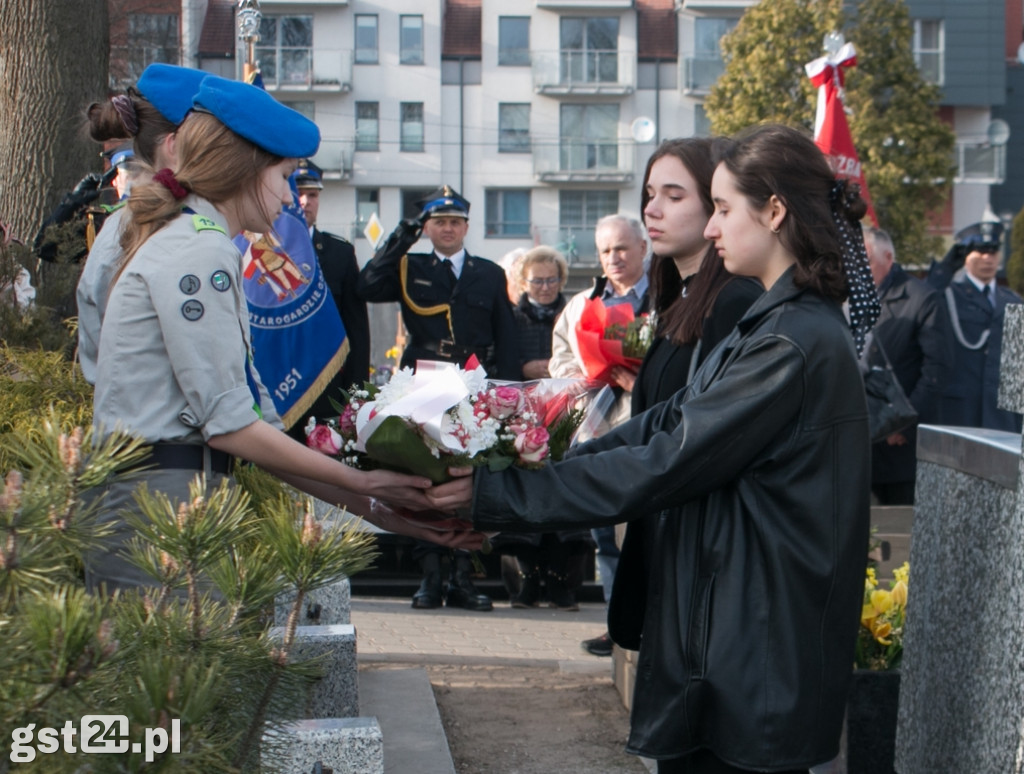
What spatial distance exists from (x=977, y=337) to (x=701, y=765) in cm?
786

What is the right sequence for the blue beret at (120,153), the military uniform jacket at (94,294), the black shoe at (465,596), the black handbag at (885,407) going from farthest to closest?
the black shoe at (465,596) → the black handbag at (885,407) → the blue beret at (120,153) → the military uniform jacket at (94,294)

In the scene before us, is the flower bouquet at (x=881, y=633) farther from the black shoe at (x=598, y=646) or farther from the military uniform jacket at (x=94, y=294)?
the military uniform jacket at (x=94, y=294)

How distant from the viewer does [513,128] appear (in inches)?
1857

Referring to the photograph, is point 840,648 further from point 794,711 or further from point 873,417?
point 873,417

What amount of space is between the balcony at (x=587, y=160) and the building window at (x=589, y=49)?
2.33m

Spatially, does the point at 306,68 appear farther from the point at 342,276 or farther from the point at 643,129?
the point at 342,276

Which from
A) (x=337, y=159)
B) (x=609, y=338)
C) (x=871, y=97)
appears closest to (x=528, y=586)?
(x=609, y=338)

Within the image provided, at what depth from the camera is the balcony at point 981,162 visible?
44.8 meters

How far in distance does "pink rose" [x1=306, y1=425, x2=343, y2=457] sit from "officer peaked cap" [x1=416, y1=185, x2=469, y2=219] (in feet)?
16.2

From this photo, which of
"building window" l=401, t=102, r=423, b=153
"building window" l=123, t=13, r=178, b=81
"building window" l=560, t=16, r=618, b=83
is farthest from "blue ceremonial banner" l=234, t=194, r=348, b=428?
"building window" l=560, t=16, r=618, b=83

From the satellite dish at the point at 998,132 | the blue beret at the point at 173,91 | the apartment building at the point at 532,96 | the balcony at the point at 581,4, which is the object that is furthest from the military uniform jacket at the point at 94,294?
the balcony at the point at 581,4

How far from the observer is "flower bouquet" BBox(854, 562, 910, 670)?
14.2ft

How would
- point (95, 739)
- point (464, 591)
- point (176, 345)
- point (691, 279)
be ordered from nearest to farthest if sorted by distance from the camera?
point (95, 739) < point (176, 345) < point (691, 279) < point (464, 591)

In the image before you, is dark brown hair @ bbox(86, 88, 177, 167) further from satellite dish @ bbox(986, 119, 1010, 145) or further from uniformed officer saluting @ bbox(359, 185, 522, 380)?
satellite dish @ bbox(986, 119, 1010, 145)
